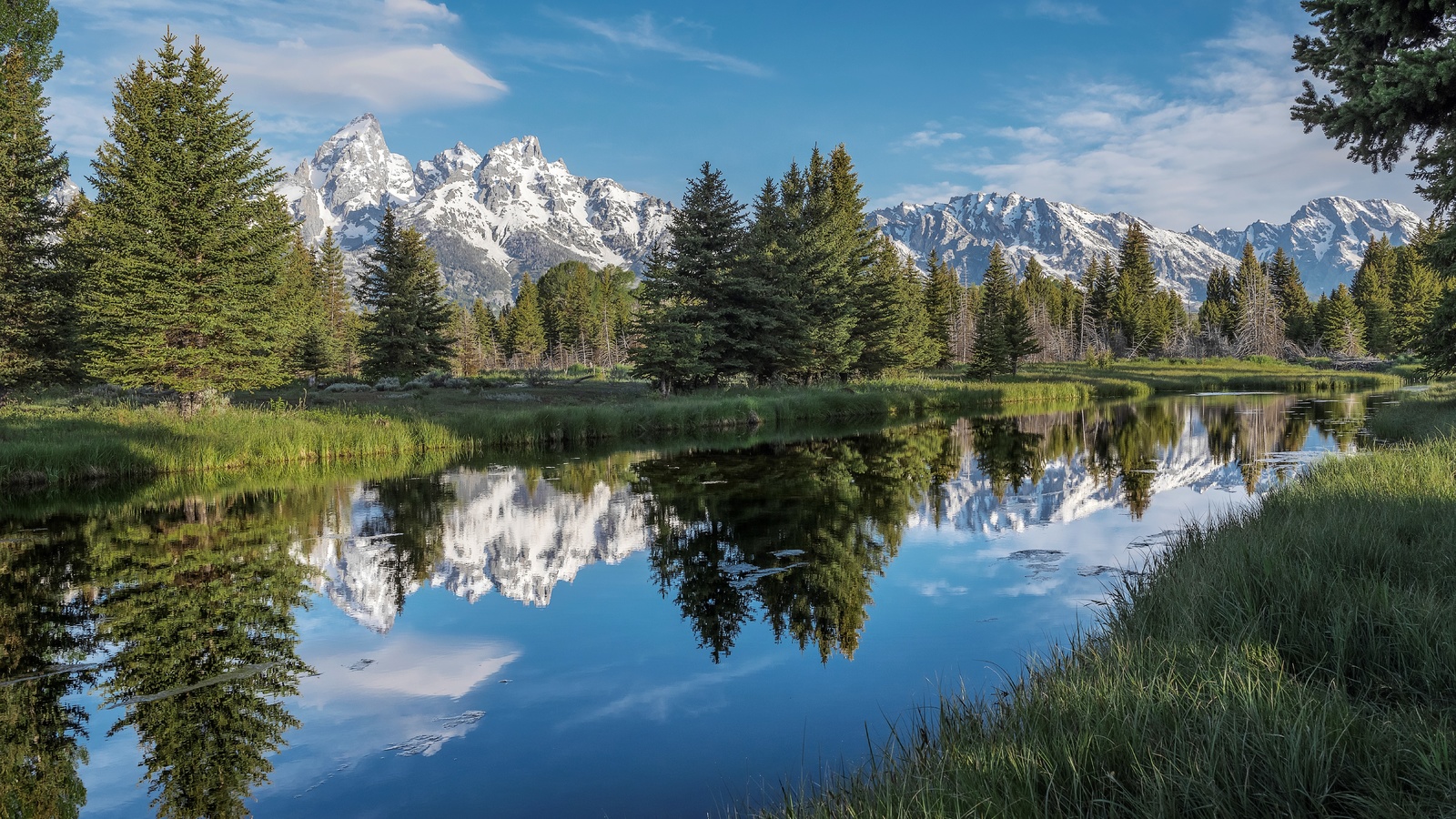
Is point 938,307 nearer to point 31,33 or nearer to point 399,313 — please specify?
point 399,313

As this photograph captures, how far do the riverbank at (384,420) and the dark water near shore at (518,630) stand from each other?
10.0 feet

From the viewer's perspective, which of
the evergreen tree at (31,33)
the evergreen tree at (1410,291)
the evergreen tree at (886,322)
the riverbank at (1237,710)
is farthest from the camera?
the evergreen tree at (1410,291)

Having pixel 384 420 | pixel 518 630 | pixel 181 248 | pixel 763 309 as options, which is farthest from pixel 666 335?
pixel 518 630

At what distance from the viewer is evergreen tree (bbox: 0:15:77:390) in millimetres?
22422

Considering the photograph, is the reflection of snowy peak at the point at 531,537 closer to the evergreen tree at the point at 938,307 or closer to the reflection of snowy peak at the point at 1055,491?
the reflection of snowy peak at the point at 1055,491

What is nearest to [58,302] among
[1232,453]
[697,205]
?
[697,205]

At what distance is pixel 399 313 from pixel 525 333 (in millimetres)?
47061

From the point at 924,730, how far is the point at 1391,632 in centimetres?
266

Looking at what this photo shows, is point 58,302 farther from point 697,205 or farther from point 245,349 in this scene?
Result: point 697,205

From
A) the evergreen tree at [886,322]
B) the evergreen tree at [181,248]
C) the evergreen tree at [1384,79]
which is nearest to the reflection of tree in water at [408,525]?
the evergreen tree at [181,248]

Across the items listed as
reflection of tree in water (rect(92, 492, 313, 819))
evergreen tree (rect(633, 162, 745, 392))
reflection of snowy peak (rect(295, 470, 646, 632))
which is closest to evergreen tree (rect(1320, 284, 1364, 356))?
evergreen tree (rect(633, 162, 745, 392))

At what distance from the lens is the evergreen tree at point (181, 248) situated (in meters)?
21.3

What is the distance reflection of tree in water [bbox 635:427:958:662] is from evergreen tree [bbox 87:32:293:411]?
45.4 ft

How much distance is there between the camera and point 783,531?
11.5 m
